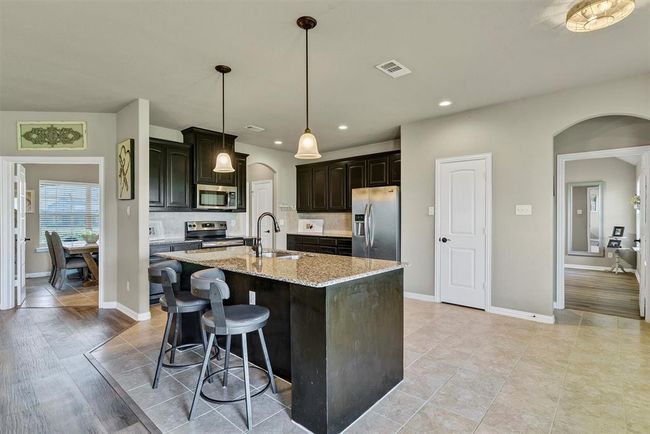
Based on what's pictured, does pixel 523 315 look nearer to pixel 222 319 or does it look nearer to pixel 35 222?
pixel 222 319

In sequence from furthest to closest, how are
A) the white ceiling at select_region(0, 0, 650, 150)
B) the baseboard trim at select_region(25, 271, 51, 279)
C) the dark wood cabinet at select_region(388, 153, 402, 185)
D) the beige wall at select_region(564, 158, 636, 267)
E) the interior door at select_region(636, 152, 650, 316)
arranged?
the beige wall at select_region(564, 158, 636, 267)
the baseboard trim at select_region(25, 271, 51, 279)
the dark wood cabinet at select_region(388, 153, 402, 185)
the interior door at select_region(636, 152, 650, 316)
the white ceiling at select_region(0, 0, 650, 150)

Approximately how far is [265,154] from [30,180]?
15.1 ft

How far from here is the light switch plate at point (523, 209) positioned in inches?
154

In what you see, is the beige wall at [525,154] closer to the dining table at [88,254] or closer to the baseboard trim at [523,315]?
the baseboard trim at [523,315]

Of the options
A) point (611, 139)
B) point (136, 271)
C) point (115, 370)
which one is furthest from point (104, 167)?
point (611, 139)

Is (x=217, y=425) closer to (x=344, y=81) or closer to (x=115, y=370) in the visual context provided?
(x=115, y=370)

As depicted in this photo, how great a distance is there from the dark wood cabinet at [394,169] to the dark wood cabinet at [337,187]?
942 mm

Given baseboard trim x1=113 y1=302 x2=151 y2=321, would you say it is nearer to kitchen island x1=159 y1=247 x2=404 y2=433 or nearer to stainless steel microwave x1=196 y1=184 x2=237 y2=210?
stainless steel microwave x1=196 y1=184 x2=237 y2=210

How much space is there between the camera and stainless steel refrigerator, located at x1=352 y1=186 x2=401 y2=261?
517 cm

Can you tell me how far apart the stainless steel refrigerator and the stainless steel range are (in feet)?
6.63

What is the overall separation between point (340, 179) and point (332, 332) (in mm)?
4751

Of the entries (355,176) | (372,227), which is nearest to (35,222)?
(355,176)

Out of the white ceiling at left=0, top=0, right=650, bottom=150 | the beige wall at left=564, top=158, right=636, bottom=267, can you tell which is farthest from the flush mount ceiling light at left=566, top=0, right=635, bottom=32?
the beige wall at left=564, top=158, right=636, bottom=267

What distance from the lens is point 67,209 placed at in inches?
268
